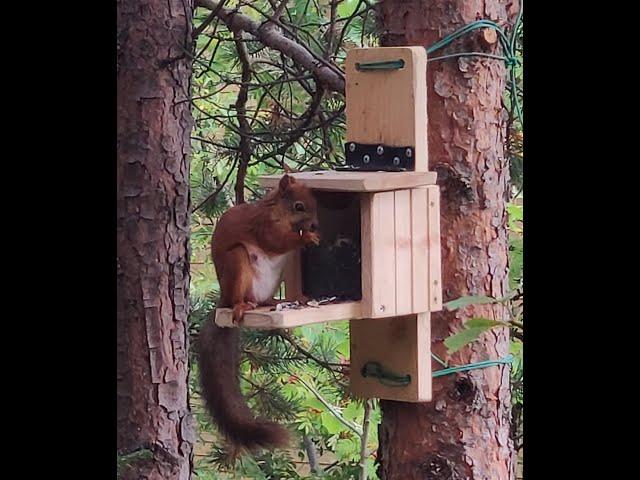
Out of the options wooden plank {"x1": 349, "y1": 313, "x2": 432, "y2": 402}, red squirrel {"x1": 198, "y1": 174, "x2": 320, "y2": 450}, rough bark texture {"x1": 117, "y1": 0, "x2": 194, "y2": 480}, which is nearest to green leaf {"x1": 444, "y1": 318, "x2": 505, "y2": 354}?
red squirrel {"x1": 198, "y1": 174, "x2": 320, "y2": 450}

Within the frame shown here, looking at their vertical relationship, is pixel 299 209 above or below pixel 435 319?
above

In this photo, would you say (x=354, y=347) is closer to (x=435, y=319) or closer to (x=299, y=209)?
(x=435, y=319)

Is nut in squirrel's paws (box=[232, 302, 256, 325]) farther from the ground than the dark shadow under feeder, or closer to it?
closer to it

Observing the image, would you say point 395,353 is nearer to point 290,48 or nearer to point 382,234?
point 382,234

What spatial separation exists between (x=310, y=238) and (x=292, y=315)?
0.64ft

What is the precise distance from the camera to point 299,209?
1.96m

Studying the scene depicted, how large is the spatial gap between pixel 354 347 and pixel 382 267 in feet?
0.97

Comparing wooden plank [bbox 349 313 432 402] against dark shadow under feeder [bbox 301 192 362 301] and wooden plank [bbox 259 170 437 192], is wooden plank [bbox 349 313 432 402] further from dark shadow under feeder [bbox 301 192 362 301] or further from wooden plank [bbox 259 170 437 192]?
wooden plank [bbox 259 170 437 192]

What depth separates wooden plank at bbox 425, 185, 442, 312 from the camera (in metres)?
2.03

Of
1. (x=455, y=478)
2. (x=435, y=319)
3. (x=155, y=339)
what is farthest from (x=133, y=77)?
(x=455, y=478)

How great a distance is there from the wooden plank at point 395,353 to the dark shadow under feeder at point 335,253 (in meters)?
0.13

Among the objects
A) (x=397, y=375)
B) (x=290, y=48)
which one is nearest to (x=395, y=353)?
(x=397, y=375)

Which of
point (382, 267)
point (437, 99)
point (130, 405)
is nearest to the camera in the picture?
point (382, 267)

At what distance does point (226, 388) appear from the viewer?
2234 mm
